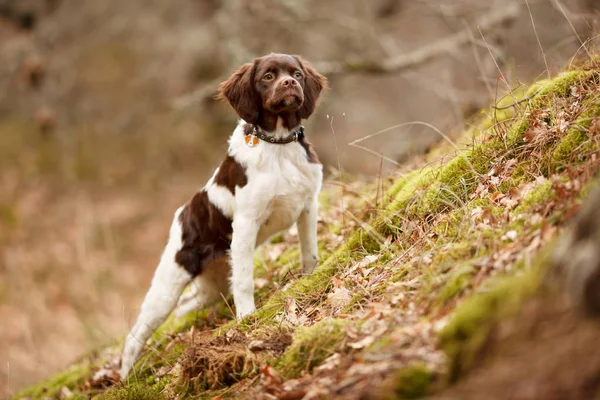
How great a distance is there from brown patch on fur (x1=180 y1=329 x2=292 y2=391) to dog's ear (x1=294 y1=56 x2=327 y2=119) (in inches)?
67.8

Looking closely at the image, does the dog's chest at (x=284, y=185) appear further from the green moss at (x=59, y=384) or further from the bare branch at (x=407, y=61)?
the bare branch at (x=407, y=61)

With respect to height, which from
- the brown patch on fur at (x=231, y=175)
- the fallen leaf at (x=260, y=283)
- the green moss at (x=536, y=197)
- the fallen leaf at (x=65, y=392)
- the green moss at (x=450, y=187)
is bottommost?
the fallen leaf at (x=65, y=392)

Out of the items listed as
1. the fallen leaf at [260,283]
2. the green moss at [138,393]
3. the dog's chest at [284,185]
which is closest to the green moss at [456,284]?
the dog's chest at [284,185]

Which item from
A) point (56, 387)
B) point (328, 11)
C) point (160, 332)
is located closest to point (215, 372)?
point (160, 332)

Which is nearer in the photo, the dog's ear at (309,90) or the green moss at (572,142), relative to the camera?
the green moss at (572,142)

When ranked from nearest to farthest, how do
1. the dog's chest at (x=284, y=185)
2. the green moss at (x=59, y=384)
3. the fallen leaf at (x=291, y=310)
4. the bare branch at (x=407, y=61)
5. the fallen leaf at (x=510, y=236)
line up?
1. the fallen leaf at (x=510, y=236)
2. the fallen leaf at (x=291, y=310)
3. the dog's chest at (x=284, y=185)
4. the green moss at (x=59, y=384)
5. the bare branch at (x=407, y=61)

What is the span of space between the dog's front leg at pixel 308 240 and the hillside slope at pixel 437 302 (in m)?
0.12

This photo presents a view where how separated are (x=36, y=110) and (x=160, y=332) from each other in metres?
9.01

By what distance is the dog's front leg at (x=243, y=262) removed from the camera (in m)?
4.13

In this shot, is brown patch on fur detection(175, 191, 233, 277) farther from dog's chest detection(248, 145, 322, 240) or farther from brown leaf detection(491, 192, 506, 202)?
brown leaf detection(491, 192, 506, 202)

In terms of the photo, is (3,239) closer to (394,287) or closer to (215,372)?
(215,372)

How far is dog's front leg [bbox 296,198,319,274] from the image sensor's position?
4.38m

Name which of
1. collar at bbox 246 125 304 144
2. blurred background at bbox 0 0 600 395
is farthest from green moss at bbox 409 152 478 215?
blurred background at bbox 0 0 600 395

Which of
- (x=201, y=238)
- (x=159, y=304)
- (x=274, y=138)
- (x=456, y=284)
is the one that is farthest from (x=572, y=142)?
(x=159, y=304)
